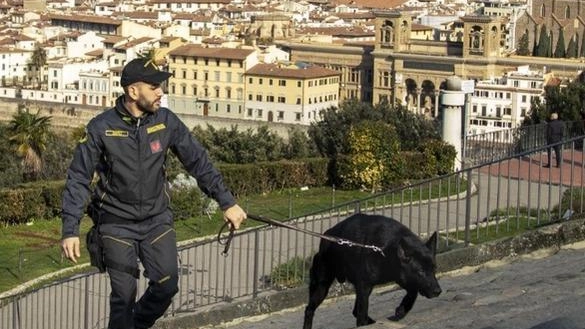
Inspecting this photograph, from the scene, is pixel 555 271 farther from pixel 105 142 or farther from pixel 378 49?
pixel 378 49

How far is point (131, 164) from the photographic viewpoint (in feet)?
18.3

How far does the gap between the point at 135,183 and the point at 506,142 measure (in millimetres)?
13780

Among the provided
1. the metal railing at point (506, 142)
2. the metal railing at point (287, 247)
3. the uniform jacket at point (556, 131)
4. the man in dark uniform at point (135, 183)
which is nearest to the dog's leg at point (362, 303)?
the man in dark uniform at point (135, 183)

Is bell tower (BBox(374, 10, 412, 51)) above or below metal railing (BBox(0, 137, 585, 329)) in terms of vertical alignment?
below

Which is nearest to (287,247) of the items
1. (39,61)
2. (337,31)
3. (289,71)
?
(289,71)

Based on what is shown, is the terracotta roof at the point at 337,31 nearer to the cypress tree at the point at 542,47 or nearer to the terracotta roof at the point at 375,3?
the cypress tree at the point at 542,47

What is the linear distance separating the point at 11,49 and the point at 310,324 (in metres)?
78.3

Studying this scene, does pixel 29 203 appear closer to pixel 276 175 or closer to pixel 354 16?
pixel 276 175

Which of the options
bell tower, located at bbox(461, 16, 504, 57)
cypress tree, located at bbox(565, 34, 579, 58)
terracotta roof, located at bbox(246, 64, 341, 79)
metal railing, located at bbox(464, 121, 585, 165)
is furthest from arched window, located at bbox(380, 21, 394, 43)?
metal railing, located at bbox(464, 121, 585, 165)

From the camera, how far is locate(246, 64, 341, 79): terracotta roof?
68000 mm

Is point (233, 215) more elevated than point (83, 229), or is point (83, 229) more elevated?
point (233, 215)

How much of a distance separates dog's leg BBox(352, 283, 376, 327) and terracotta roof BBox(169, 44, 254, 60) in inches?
2502

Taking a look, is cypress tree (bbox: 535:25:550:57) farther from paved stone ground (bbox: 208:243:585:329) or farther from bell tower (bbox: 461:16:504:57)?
paved stone ground (bbox: 208:243:585:329)

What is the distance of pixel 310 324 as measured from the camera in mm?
6648
